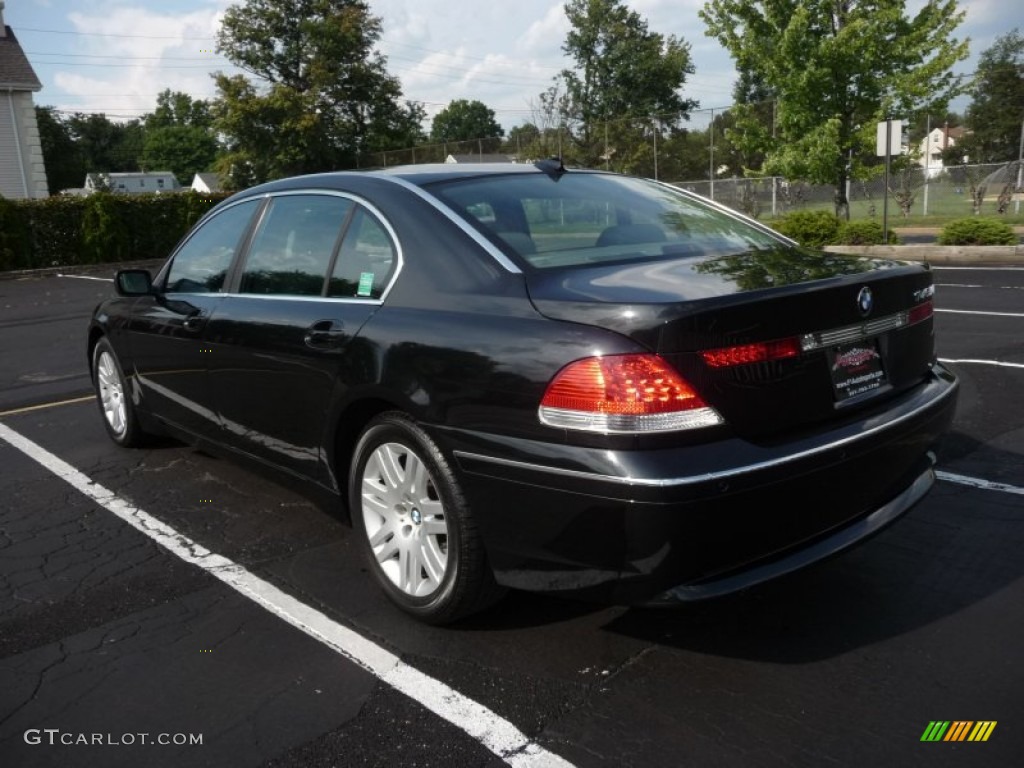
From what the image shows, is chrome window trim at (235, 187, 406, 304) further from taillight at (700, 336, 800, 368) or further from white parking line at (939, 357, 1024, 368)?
white parking line at (939, 357, 1024, 368)

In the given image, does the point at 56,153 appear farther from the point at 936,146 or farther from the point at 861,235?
the point at 936,146

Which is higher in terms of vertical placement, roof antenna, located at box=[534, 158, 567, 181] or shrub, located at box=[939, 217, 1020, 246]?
roof antenna, located at box=[534, 158, 567, 181]

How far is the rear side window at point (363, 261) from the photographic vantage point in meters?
3.38

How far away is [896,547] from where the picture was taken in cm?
372

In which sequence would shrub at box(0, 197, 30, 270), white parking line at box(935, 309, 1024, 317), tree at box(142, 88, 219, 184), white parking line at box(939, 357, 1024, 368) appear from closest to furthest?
white parking line at box(939, 357, 1024, 368)
white parking line at box(935, 309, 1024, 317)
shrub at box(0, 197, 30, 270)
tree at box(142, 88, 219, 184)

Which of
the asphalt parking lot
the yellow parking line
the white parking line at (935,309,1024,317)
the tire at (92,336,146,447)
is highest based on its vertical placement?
the tire at (92,336,146,447)

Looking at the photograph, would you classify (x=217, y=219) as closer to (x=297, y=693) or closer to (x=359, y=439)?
(x=359, y=439)

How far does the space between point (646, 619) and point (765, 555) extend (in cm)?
70

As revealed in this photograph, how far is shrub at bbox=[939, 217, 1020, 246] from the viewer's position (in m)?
16.1

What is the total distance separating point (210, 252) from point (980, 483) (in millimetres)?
4033

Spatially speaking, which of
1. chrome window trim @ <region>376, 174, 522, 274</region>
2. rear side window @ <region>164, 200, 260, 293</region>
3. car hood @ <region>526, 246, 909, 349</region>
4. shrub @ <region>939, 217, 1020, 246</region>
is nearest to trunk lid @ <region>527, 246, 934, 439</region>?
car hood @ <region>526, 246, 909, 349</region>

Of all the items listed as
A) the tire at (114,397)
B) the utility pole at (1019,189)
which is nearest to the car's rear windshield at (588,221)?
the tire at (114,397)

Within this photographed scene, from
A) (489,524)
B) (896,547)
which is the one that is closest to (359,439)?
(489,524)

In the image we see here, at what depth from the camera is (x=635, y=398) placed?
99.0 inches
